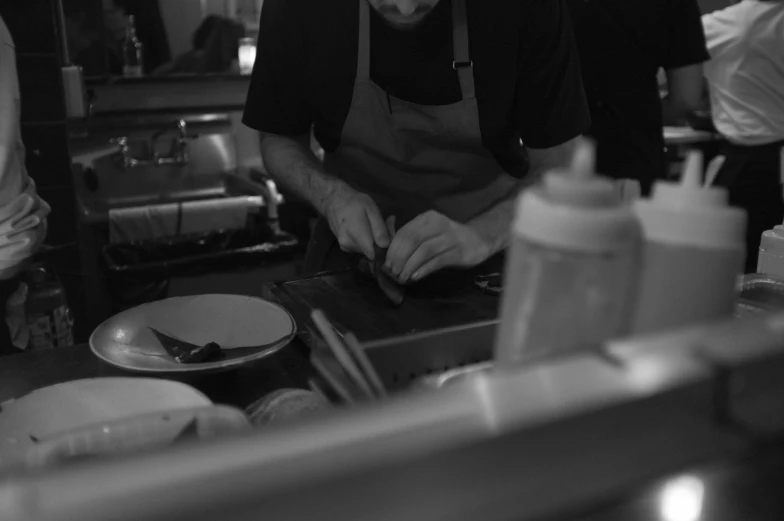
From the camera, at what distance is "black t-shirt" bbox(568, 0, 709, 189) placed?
242cm

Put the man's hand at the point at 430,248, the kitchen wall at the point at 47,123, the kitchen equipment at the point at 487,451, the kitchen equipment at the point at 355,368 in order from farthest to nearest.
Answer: the kitchen wall at the point at 47,123, the man's hand at the point at 430,248, the kitchen equipment at the point at 355,368, the kitchen equipment at the point at 487,451

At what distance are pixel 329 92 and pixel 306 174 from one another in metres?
0.20

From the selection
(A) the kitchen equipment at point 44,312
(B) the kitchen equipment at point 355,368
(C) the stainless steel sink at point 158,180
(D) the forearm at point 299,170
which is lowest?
(A) the kitchen equipment at point 44,312

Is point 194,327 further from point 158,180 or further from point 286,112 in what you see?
point 158,180

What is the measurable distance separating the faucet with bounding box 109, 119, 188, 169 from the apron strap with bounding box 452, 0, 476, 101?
1.76 meters

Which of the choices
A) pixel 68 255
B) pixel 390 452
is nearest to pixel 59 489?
pixel 390 452

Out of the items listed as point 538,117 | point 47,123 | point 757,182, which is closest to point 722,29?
point 757,182

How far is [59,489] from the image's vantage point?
14.7 inches

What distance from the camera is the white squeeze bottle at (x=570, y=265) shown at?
477mm

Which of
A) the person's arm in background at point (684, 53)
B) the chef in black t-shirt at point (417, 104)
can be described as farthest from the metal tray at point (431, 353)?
the person's arm in background at point (684, 53)

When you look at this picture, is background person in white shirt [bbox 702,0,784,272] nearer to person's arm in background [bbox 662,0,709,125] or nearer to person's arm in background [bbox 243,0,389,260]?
person's arm in background [bbox 662,0,709,125]

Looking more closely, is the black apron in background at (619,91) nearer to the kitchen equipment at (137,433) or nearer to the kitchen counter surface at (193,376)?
the kitchen counter surface at (193,376)

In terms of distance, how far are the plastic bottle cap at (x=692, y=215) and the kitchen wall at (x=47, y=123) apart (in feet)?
7.53

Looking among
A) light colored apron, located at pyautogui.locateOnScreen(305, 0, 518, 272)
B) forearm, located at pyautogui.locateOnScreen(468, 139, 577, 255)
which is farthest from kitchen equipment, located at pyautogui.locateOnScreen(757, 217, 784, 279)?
light colored apron, located at pyautogui.locateOnScreen(305, 0, 518, 272)
